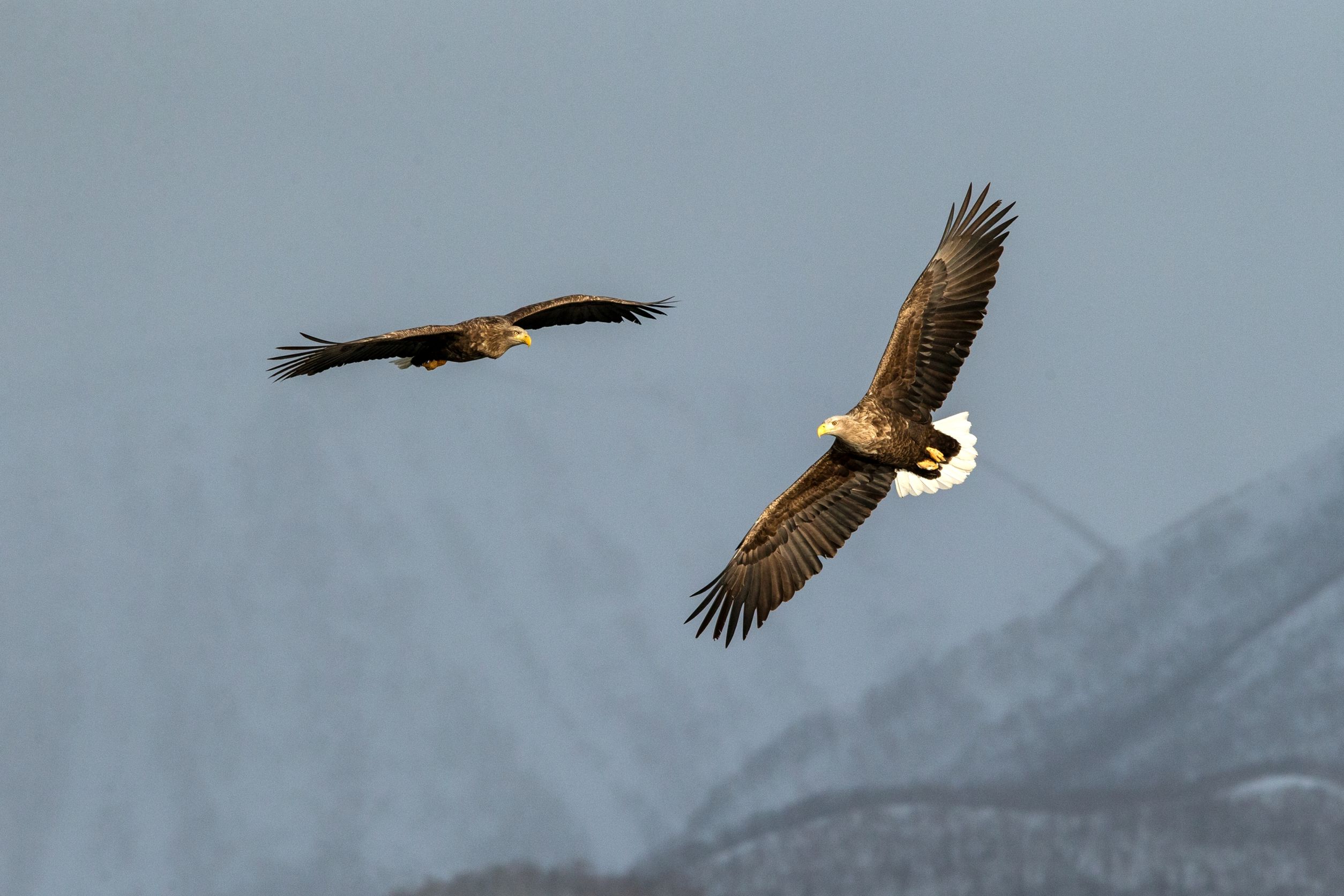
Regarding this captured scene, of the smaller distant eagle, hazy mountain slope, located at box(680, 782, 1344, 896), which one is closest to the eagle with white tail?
the smaller distant eagle

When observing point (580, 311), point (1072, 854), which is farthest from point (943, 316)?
point (1072, 854)

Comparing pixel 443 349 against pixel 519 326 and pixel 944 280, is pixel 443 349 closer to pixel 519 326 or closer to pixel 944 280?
pixel 519 326

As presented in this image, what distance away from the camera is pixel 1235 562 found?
357ft

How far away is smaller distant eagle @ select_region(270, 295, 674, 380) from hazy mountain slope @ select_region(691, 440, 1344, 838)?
3224 inches

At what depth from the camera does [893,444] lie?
521 inches

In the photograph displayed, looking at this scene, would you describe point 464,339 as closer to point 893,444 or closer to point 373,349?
point 373,349

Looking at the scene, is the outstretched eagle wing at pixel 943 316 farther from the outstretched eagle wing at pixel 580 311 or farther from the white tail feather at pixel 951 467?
the outstretched eagle wing at pixel 580 311

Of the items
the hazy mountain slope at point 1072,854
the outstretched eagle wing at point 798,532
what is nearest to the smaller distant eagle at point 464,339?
the outstretched eagle wing at point 798,532

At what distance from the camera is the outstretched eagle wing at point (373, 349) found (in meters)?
13.8

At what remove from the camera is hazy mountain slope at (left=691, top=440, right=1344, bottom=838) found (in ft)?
319

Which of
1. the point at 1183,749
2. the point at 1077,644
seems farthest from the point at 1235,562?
the point at 1183,749

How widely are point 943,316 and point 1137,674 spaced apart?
97.0m

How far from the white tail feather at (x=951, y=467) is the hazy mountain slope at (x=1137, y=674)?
84.0 m

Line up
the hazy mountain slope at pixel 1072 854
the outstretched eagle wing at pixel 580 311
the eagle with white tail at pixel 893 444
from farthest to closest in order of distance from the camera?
Result: the hazy mountain slope at pixel 1072 854 → the outstretched eagle wing at pixel 580 311 → the eagle with white tail at pixel 893 444
